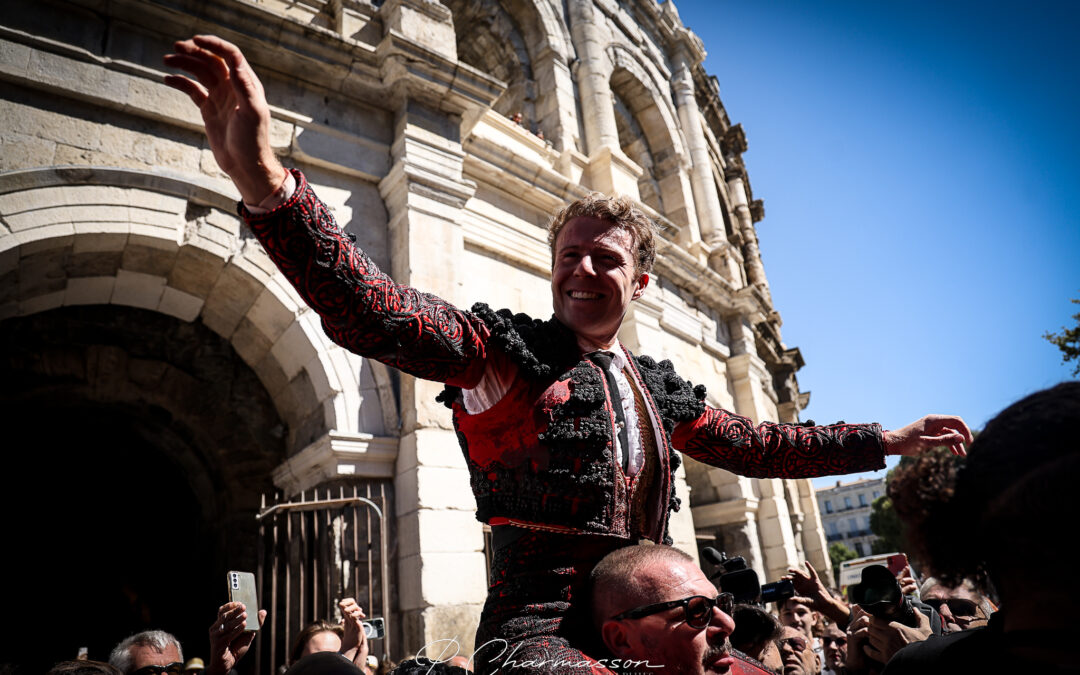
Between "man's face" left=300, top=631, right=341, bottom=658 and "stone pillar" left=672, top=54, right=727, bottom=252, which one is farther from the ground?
"stone pillar" left=672, top=54, right=727, bottom=252

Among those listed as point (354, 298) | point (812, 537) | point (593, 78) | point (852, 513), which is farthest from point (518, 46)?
point (852, 513)

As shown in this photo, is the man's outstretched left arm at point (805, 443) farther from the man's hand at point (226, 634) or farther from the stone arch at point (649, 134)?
the stone arch at point (649, 134)

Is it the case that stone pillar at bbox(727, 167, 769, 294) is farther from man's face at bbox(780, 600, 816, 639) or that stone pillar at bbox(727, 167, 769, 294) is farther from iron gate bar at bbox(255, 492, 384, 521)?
iron gate bar at bbox(255, 492, 384, 521)

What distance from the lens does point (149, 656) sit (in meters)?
2.95

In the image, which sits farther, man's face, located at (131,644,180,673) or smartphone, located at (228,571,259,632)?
man's face, located at (131,644,180,673)

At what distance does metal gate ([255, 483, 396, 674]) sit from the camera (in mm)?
4277

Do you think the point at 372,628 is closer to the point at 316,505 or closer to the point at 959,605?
the point at 316,505

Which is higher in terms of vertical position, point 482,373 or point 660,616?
point 482,373

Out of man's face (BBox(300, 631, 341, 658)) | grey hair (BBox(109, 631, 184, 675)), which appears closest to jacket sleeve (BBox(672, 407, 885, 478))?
man's face (BBox(300, 631, 341, 658))

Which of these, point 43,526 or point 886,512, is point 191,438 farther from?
point 886,512

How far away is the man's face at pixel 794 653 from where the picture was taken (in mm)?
3404

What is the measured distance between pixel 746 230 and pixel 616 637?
50.9 ft

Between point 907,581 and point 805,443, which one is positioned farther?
point 907,581

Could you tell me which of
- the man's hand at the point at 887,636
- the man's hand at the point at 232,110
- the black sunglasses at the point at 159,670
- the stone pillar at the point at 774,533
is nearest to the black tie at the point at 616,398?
the man's hand at the point at 232,110
